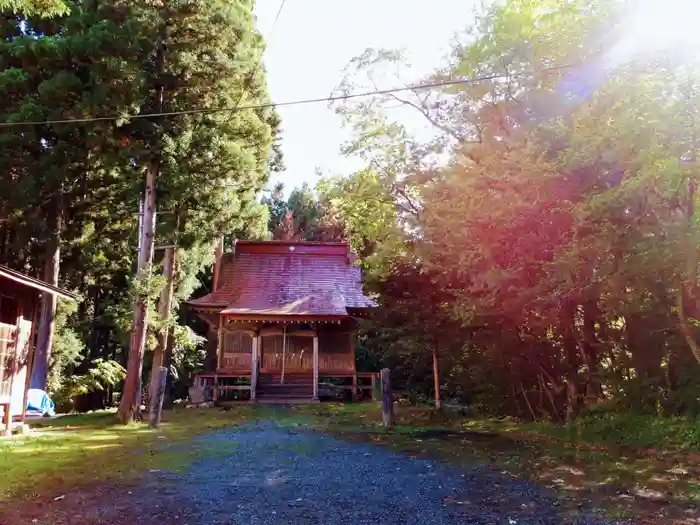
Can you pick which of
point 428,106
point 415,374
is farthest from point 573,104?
point 415,374

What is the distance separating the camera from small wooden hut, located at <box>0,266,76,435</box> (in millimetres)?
10086

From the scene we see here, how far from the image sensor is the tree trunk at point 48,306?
1481 centimetres

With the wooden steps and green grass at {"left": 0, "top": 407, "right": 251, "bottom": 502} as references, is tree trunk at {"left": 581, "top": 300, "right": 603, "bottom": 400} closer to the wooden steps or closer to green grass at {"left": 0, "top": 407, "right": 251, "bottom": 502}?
green grass at {"left": 0, "top": 407, "right": 251, "bottom": 502}

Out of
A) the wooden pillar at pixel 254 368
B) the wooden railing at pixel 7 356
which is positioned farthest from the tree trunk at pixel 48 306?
the wooden pillar at pixel 254 368

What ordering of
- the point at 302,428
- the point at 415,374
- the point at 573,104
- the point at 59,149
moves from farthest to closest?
1. the point at 415,374
2. the point at 59,149
3. the point at 302,428
4. the point at 573,104

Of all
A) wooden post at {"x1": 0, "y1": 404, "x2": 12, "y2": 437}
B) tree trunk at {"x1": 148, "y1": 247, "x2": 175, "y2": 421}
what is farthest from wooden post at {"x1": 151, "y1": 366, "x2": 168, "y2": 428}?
wooden post at {"x1": 0, "y1": 404, "x2": 12, "y2": 437}

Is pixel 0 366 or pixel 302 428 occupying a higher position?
pixel 0 366

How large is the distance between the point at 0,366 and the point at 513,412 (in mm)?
9715

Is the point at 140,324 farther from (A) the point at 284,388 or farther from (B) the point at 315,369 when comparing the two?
(A) the point at 284,388

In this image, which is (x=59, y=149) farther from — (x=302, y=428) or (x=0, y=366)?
(x=302, y=428)

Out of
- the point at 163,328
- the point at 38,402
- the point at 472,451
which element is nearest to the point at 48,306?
the point at 38,402

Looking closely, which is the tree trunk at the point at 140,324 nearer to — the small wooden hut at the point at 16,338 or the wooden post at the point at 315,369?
the small wooden hut at the point at 16,338

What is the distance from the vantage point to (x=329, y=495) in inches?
209

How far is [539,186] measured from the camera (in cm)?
726
